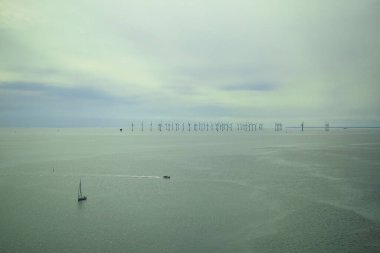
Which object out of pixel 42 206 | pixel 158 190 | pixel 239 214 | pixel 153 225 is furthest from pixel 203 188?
pixel 42 206

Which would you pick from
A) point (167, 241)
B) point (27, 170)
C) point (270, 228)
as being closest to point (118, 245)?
point (167, 241)

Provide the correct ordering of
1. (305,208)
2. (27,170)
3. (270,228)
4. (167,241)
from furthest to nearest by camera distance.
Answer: (27,170) → (305,208) → (270,228) → (167,241)

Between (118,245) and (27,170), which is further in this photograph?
(27,170)

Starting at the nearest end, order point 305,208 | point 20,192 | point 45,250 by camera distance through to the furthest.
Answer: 1. point 45,250
2. point 305,208
3. point 20,192

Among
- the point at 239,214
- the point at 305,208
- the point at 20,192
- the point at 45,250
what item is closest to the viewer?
the point at 45,250

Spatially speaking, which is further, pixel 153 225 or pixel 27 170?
pixel 27 170

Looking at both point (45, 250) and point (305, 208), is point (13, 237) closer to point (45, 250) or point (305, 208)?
point (45, 250)

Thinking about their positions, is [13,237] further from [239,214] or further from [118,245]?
[239,214]

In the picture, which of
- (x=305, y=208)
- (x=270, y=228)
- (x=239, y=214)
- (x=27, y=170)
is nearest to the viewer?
(x=270, y=228)
